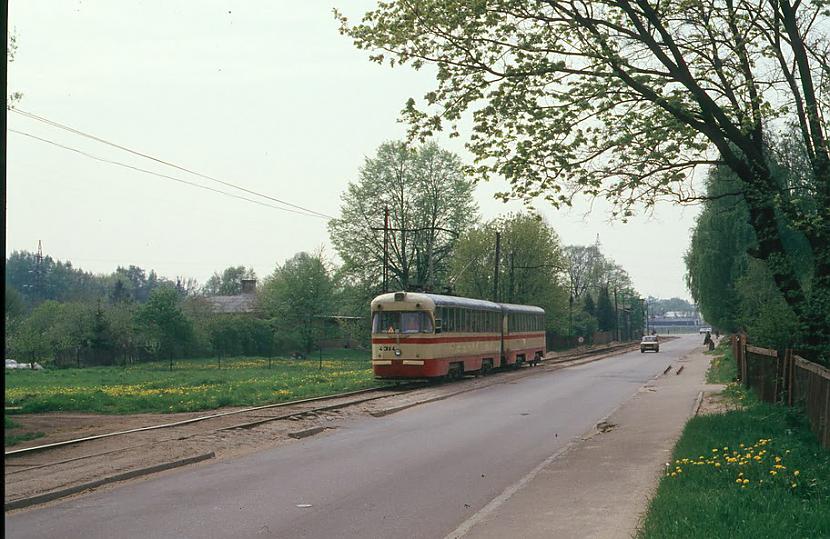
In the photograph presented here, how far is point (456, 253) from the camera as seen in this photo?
7338cm

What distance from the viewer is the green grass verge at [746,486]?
762 cm

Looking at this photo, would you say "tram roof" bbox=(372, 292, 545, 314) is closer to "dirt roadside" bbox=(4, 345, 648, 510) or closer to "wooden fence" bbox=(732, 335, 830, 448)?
"dirt roadside" bbox=(4, 345, 648, 510)

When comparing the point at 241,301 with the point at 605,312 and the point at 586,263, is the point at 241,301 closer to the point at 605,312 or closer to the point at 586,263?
the point at 605,312

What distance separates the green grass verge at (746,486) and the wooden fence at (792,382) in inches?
13.0

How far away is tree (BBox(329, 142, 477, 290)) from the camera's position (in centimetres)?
6750

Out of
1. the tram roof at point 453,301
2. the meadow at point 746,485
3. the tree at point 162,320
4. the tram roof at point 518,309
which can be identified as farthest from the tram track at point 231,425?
the tree at point 162,320

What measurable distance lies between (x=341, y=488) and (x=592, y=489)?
10.1 ft

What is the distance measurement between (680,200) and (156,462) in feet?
35.9

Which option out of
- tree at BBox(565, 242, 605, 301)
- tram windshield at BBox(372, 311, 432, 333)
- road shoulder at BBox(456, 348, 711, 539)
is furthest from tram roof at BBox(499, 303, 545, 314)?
tree at BBox(565, 242, 605, 301)

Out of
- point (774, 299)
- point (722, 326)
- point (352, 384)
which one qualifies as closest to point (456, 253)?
point (722, 326)

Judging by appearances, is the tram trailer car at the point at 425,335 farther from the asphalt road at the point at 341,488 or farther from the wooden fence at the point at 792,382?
the wooden fence at the point at 792,382

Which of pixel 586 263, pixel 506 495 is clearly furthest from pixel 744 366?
pixel 586 263

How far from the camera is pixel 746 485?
949cm

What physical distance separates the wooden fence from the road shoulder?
76.1 inches
